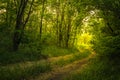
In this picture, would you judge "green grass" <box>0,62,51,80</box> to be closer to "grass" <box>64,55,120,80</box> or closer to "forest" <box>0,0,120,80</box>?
"forest" <box>0,0,120,80</box>

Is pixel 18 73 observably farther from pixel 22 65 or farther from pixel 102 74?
pixel 102 74

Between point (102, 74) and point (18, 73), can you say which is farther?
point (102, 74)

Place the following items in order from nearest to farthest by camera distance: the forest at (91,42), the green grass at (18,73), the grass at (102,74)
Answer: the green grass at (18,73)
the grass at (102,74)
the forest at (91,42)

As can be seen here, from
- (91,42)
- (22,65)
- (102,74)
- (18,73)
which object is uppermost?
(91,42)

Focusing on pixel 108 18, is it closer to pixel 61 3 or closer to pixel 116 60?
pixel 116 60

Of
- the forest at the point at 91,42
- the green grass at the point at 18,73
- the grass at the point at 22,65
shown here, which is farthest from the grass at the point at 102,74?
the grass at the point at 22,65

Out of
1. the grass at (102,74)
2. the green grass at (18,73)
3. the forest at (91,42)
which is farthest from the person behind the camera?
the forest at (91,42)

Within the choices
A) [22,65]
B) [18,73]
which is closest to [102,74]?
[18,73]

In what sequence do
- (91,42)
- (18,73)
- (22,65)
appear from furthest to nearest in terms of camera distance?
(91,42)
(22,65)
(18,73)

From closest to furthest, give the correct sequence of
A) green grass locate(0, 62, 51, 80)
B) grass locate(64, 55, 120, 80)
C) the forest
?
green grass locate(0, 62, 51, 80) → grass locate(64, 55, 120, 80) → the forest

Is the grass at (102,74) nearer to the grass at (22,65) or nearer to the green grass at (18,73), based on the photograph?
the green grass at (18,73)

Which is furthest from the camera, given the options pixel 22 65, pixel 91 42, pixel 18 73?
pixel 91 42

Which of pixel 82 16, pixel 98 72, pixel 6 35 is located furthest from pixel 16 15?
pixel 98 72

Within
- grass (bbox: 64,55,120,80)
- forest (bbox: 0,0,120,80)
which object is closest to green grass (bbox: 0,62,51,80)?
forest (bbox: 0,0,120,80)
